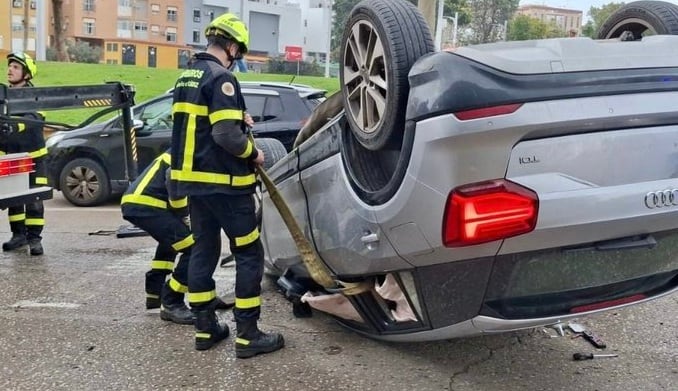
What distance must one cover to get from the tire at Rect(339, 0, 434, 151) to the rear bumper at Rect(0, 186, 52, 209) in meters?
3.75

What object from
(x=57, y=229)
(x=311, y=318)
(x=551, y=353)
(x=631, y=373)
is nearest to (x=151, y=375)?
(x=311, y=318)

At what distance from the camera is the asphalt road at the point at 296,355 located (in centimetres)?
372

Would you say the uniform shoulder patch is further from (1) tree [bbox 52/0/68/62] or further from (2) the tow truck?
(1) tree [bbox 52/0/68/62]

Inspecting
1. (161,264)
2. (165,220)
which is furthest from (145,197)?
(161,264)

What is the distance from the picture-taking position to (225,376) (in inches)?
151

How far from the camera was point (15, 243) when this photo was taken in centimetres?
674

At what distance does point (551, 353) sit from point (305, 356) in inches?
52.7

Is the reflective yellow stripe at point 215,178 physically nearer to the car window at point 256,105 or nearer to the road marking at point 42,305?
the road marking at point 42,305

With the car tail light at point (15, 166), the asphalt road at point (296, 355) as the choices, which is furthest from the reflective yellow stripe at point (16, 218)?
the asphalt road at point (296, 355)

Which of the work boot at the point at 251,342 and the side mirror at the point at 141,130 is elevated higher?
the side mirror at the point at 141,130

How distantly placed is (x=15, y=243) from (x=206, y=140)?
362 cm

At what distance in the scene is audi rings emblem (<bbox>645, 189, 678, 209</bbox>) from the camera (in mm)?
2773

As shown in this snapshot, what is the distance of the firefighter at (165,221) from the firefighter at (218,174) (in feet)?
1.45

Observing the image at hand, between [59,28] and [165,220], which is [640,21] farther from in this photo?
[59,28]
